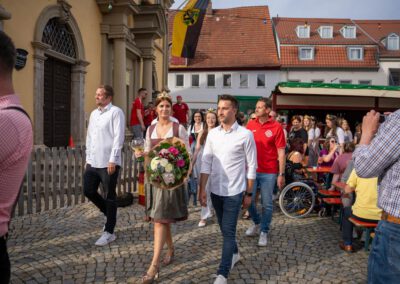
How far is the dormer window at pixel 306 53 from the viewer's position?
36.5 m

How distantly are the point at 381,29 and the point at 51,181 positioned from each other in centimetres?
4189

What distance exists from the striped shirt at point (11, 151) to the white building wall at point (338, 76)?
36.3m

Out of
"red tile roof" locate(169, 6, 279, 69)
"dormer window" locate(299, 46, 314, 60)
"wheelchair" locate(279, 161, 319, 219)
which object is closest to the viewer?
"wheelchair" locate(279, 161, 319, 219)

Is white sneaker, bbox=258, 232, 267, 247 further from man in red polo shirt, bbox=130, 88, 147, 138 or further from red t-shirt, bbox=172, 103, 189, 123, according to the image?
red t-shirt, bbox=172, 103, 189, 123

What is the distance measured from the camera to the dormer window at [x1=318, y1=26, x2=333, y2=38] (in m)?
37.6

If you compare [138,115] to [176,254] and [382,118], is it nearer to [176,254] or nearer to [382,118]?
[176,254]

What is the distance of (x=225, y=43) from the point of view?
39531mm

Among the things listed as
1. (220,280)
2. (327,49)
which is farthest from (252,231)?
(327,49)

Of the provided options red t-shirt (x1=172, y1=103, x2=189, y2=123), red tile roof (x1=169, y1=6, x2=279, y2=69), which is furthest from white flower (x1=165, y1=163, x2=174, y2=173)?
red tile roof (x1=169, y1=6, x2=279, y2=69)

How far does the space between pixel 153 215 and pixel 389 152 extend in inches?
97.4

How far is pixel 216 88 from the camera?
38594 millimetres

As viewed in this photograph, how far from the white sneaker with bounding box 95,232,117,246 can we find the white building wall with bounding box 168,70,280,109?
33271mm

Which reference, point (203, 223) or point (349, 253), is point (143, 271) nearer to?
point (203, 223)

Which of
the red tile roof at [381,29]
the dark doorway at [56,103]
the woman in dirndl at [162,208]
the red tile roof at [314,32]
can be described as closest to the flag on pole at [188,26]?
the dark doorway at [56,103]
